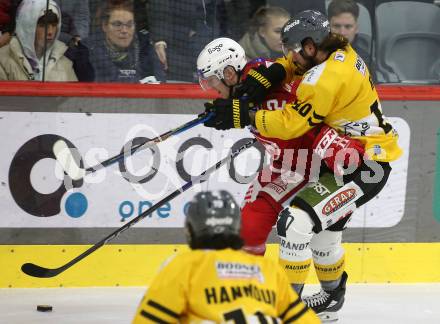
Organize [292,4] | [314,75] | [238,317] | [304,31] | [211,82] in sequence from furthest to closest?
[292,4] < [211,82] < [304,31] < [314,75] < [238,317]

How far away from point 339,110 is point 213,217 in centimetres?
174

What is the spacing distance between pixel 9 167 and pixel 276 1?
1722 mm

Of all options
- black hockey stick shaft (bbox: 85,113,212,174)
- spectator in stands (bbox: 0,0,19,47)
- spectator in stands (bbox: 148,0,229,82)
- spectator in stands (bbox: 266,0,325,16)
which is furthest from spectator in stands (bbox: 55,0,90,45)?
spectator in stands (bbox: 266,0,325,16)

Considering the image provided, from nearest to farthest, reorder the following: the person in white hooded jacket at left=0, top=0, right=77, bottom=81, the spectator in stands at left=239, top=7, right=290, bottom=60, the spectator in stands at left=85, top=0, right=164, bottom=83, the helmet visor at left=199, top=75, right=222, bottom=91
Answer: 1. the helmet visor at left=199, top=75, right=222, bottom=91
2. the person in white hooded jacket at left=0, top=0, right=77, bottom=81
3. the spectator in stands at left=85, top=0, right=164, bottom=83
4. the spectator in stands at left=239, top=7, right=290, bottom=60

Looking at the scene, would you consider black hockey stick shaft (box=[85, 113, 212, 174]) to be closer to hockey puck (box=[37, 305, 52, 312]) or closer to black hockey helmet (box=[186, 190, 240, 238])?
hockey puck (box=[37, 305, 52, 312])

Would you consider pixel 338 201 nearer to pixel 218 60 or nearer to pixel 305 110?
pixel 305 110

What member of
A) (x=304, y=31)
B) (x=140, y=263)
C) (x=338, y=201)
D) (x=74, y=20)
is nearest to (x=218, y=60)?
(x=304, y=31)

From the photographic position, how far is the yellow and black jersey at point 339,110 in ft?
14.8

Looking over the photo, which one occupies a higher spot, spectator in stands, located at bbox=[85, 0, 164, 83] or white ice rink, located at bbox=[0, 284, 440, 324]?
spectator in stands, located at bbox=[85, 0, 164, 83]

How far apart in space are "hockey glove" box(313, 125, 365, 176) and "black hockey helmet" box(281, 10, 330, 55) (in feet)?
1.28

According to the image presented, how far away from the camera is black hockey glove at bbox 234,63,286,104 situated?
15.6 ft

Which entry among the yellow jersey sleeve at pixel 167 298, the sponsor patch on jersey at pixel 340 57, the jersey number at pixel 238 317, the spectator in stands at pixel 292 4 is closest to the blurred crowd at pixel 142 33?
the spectator in stands at pixel 292 4

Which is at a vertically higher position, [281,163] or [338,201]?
[281,163]

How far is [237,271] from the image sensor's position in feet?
9.84
